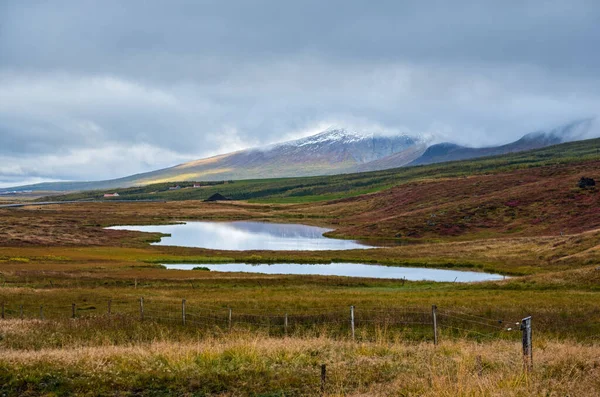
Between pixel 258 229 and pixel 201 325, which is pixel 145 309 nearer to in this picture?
pixel 201 325

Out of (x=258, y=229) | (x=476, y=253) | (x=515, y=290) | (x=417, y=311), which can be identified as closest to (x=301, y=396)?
(x=417, y=311)

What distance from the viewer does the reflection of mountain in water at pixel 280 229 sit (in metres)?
136

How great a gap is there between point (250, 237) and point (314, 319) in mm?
100542

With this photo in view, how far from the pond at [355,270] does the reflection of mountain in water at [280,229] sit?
47.7m

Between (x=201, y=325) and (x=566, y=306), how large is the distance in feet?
68.2

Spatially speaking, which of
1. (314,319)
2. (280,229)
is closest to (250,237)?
(280,229)

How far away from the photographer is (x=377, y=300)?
4012 centimetres

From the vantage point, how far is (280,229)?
153625mm

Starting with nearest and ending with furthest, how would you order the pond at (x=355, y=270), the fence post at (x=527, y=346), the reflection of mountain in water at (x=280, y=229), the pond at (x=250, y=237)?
1. the fence post at (x=527, y=346)
2. the pond at (x=355, y=270)
3. the pond at (x=250, y=237)
4. the reflection of mountain in water at (x=280, y=229)

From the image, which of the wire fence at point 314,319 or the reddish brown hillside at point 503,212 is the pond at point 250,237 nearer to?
the reddish brown hillside at point 503,212

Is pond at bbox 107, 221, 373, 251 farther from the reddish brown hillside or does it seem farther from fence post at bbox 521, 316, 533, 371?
fence post at bbox 521, 316, 533, 371

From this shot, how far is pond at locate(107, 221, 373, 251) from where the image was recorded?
10994cm

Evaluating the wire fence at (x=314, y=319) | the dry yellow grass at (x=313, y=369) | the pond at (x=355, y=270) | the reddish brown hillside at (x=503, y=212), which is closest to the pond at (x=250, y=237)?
the reddish brown hillside at (x=503, y=212)

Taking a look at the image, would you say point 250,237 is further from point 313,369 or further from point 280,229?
point 313,369
